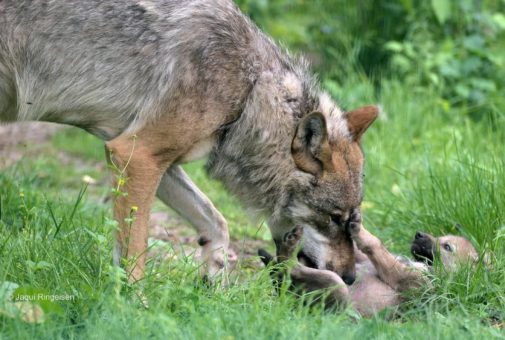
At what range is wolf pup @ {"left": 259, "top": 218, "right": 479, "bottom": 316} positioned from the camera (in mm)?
5090

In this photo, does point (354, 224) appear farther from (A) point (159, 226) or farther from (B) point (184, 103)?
(A) point (159, 226)

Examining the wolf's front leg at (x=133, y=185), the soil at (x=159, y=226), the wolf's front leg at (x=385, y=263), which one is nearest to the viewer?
the wolf's front leg at (x=133, y=185)

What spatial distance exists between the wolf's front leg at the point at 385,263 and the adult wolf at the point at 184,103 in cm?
10

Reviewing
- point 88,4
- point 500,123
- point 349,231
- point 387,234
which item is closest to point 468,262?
point 349,231

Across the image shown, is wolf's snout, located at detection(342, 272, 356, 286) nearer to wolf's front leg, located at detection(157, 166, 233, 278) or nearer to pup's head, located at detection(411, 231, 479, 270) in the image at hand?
pup's head, located at detection(411, 231, 479, 270)

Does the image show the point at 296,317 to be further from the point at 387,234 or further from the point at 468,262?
the point at 387,234

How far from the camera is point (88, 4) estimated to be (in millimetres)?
5344

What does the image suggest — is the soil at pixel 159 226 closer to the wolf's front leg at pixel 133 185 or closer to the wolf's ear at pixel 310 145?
the wolf's front leg at pixel 133 185

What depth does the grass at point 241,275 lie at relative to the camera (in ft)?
13.8

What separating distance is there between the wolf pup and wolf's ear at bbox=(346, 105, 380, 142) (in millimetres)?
522

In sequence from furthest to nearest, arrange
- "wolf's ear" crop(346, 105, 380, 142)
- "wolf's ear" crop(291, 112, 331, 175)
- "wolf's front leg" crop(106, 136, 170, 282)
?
"wolf's ear" crop(346, 105, 380, 142) → "wolf's ear" crop(291, 112, 331, 175) → "wolf's front leg" crop(106, 136, 170, 282)

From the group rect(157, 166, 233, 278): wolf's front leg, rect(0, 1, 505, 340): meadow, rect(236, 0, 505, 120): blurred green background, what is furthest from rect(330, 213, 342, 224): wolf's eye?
rect(236, 0, 505, 120): blurred green background

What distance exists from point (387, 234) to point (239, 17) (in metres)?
1.94

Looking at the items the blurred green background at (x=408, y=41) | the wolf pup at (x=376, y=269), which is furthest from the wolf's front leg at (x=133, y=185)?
the blurred green background at (x=408, y=41)
